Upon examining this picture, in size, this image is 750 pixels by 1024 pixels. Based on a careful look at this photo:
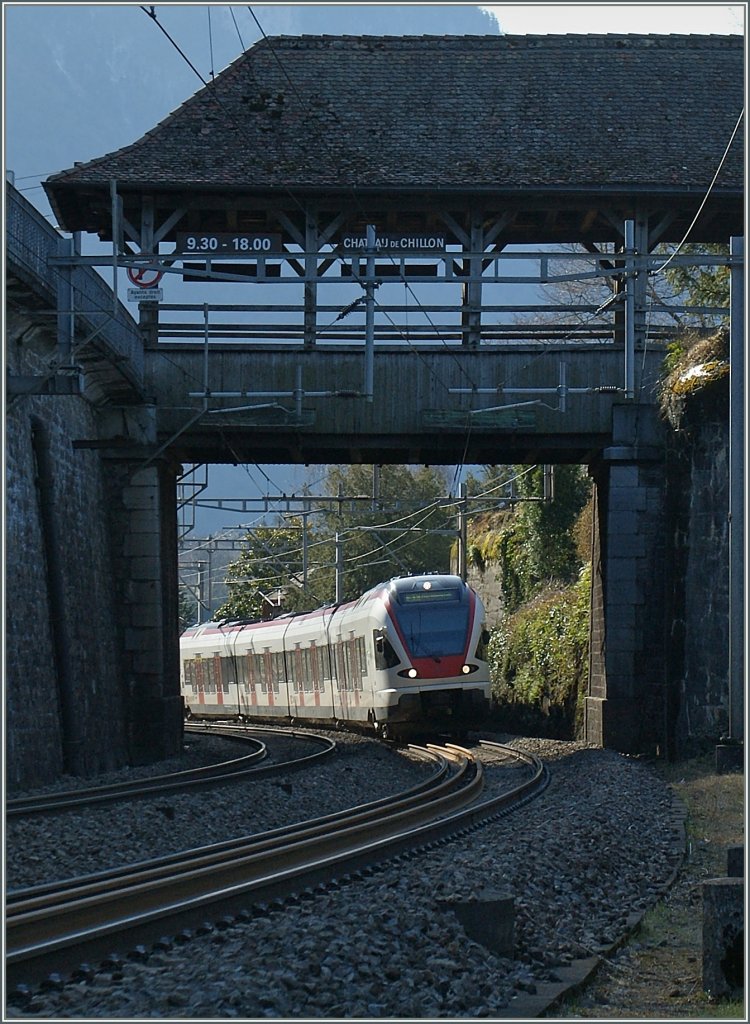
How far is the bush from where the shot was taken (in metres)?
31.0

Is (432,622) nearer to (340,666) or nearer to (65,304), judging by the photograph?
(340,666)

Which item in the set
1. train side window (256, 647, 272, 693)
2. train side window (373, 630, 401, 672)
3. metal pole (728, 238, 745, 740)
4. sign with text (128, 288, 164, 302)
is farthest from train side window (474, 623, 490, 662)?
train side window (256, 647, 272, 693)

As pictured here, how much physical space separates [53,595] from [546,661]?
1479 cm

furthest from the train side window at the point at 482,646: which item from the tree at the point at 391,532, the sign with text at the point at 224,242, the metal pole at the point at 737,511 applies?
the tree at the point at 391,532

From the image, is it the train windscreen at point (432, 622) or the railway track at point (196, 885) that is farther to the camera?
the train windscreen at point (432, 622)

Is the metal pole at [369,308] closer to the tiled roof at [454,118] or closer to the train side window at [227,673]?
the tiled roof at [454,118]

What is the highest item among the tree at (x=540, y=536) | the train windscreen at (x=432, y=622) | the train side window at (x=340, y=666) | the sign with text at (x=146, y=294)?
the sign with text at (x=146, y=294)

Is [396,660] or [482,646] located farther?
[482,646]

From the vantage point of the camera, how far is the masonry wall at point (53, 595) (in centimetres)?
1862

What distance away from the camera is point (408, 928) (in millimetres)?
8078

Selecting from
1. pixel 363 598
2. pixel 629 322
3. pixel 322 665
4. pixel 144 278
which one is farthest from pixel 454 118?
pixel 322 665

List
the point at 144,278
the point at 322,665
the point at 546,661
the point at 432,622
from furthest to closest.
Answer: the point at 546,661 < the point at 322,665 < the point at 432,622 < the point at 144,278

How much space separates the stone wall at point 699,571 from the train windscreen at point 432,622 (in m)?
3.56

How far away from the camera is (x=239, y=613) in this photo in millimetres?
66750
